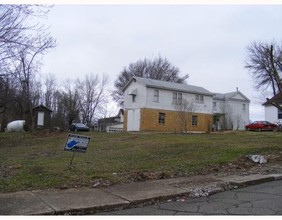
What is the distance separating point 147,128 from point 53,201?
34635 millimetres

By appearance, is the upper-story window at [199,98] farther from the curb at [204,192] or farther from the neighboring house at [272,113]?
the curb at [204,192]

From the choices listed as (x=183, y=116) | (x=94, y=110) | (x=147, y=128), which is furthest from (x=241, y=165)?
(x=94, y=110)

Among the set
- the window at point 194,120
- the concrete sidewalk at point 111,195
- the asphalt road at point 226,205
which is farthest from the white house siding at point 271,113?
the asphalt road at point 226,205

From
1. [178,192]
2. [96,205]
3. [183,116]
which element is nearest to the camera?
[96,205]

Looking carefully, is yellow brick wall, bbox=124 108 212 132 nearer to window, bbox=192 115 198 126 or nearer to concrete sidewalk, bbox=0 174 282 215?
window, bbox=192 115 198 126

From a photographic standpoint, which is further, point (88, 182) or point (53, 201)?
point (88, 182)

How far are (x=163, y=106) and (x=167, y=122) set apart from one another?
2036mm

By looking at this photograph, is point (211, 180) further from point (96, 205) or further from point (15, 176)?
point (15, 176)

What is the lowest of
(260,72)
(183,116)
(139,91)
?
(183,116)

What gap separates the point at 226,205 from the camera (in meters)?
7.04

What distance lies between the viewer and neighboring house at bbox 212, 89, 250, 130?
53766 mm

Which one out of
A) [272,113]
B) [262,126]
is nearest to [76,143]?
[262,126]

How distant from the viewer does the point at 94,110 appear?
3000 inches

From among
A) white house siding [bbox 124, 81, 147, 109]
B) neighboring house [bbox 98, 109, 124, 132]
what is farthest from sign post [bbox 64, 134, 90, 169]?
neighboring house [bbox 98, 109, 124, 132]
